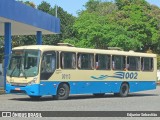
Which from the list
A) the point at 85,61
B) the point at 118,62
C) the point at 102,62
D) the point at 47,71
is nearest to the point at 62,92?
the point at 47,71

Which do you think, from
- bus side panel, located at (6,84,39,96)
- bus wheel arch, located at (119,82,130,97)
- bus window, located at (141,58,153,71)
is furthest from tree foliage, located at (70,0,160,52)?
bus side panel, located at (6,84,39,96)

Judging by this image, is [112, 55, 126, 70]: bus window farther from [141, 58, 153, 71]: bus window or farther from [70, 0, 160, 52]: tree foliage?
[70, 0, 160, 52]: tree foliage

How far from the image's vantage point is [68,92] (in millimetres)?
24500

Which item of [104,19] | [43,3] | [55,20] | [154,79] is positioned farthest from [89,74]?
[43,3]

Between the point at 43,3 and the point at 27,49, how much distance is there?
169 ft

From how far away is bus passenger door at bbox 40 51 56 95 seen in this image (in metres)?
22.9

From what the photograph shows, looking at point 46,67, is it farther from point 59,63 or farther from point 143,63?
point 143,63

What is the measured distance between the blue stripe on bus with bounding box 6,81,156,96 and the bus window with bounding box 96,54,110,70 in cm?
81

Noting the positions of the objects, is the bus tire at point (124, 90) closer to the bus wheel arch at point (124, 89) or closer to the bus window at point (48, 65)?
the bus wheel arch at point (124, 89)

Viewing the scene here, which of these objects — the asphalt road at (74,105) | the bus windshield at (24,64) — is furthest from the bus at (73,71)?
the asphalt road at (74,105)

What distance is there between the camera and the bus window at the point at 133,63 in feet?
95.0

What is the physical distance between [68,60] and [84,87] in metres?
2.04

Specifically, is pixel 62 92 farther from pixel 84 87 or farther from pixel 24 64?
pixel 24 64

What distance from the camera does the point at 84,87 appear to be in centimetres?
2578
